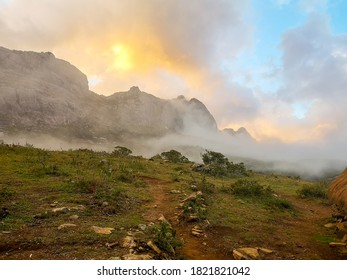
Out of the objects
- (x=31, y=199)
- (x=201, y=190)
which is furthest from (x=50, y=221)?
(x=201, y=190)

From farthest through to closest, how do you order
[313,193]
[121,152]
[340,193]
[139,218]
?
[121,152] → [313,193] → [139,218] → [340,193]

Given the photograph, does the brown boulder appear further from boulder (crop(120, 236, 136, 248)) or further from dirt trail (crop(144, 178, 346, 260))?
boulder (crop(120, 236, 136, 248))

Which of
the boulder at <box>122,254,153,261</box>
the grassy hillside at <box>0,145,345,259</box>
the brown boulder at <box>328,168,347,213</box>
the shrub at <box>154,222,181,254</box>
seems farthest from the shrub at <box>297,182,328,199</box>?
the boulder at <box>122,254,153,261</box>

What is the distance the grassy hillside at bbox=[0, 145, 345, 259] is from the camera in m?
9.90

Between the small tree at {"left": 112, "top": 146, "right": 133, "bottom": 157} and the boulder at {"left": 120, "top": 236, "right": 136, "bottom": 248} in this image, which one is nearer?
the boulder at {"left": 120, "top": 236, "right": 136, "bottom": 248}

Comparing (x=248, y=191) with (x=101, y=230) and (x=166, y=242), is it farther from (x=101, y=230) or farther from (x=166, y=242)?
(x=101, y=230)

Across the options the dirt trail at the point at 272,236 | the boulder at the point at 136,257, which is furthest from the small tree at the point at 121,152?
the boulder at the point at 136,257

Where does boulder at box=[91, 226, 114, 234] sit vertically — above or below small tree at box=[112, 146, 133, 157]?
below

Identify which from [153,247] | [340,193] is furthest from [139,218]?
[340,193]

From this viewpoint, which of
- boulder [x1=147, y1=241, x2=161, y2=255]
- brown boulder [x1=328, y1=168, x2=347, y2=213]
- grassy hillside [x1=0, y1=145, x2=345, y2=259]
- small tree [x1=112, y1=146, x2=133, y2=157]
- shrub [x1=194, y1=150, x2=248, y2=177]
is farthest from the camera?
small tree [x1=112, y1=146, x2=133, y2=157]

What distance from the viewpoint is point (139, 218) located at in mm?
13539

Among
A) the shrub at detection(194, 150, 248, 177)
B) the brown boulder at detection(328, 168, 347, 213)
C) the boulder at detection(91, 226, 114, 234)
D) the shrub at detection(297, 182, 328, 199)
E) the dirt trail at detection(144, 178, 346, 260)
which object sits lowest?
the dirt trail at detection(144, 178, 346, 260)
